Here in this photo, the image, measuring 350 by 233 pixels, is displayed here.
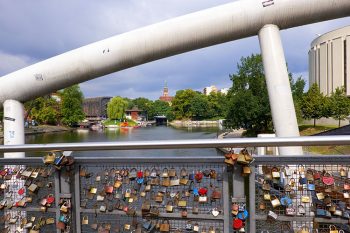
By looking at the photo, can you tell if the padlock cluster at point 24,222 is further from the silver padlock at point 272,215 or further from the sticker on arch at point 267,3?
the sticker on arch at point 267,3

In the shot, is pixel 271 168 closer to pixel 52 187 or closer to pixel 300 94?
pixel 52 187

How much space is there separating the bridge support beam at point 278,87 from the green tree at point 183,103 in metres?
105

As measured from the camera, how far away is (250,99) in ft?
116

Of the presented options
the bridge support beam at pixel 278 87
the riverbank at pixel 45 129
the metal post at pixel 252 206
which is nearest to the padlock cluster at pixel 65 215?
the metal post at pixel 252 206

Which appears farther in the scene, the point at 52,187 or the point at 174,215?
the point at 52,187

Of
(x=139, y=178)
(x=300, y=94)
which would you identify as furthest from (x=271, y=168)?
(x=300, y=94)

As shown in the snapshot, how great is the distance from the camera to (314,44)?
65.7 meters

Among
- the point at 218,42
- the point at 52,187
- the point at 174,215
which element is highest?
the point at 218,42

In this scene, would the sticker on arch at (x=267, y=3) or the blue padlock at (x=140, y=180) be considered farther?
the sticker on arch at (x=267, y=3)

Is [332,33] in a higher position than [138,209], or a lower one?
higher

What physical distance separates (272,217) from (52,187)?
1.83m

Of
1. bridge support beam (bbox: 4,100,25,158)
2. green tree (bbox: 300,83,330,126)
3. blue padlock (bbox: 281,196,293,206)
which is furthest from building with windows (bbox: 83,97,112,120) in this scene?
blue padlock (bbox: 281,196,293,206)

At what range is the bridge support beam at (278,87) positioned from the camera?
273 centimetres

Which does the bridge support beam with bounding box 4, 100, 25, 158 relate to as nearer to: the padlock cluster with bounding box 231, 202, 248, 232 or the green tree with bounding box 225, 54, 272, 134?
the padlock cluster with bounding box 231, 202, 248, 232
